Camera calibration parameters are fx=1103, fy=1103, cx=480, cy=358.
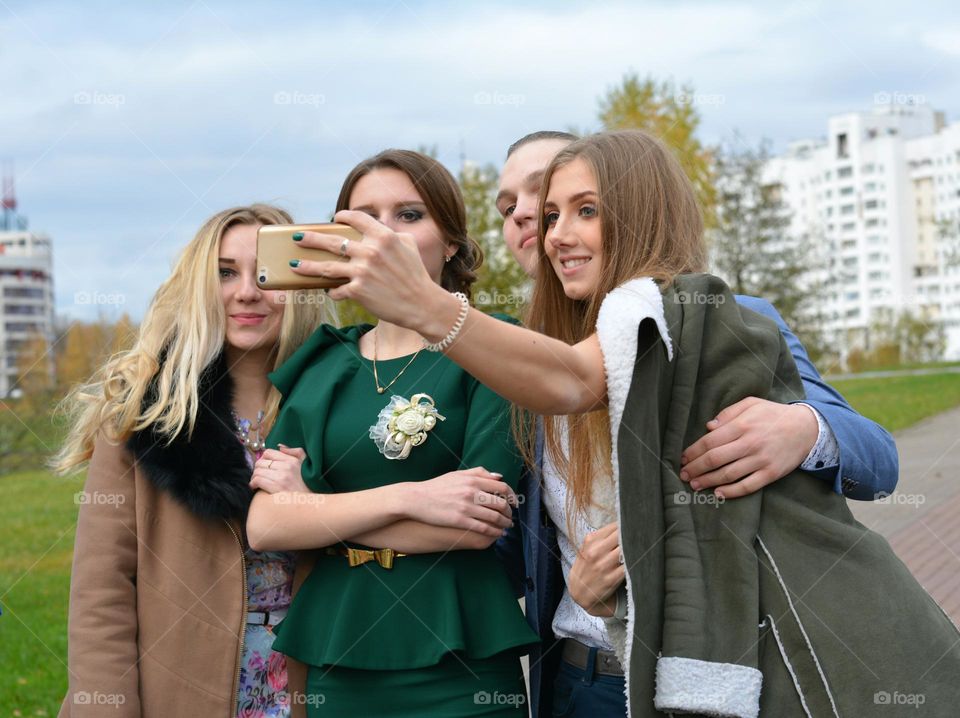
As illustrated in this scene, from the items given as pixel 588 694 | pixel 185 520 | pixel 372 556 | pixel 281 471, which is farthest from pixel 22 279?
pixel 588 694

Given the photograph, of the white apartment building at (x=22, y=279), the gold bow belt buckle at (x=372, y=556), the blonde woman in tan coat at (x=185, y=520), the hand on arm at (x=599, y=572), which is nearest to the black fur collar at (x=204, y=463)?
the blonde woman in tan coat at (x=185, y=520)

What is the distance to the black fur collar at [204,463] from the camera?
3428 millimetres

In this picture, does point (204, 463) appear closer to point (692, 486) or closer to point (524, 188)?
point (524, 188)

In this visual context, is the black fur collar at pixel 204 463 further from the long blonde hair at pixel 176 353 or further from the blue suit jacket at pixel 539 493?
the blue suit jacket at pixel 539 493

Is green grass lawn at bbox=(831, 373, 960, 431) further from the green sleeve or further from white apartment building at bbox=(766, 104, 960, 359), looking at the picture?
white apartment building at bbox=(766, 104, 960, 359)

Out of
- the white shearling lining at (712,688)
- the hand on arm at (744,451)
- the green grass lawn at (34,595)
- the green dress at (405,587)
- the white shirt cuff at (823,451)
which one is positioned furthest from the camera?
the green grass lawn at (34,595)

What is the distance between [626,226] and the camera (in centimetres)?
253

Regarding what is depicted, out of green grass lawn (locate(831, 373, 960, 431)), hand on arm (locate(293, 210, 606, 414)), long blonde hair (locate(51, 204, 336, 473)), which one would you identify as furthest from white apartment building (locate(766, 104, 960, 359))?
hand on arm (locate(293, 210, 606, 414))

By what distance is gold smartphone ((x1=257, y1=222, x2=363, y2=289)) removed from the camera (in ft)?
6.40

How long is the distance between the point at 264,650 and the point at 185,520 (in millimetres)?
477

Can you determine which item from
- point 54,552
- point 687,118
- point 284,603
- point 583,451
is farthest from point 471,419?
point 687,118

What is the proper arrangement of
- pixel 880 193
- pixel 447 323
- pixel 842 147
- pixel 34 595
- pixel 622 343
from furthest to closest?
pixel 842 147 < pixel 880 193 < pixel 34 595 < pixel 622 343 < pixel 447 323

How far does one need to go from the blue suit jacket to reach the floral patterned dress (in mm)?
723

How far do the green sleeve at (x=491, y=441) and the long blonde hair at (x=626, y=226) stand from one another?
33cm
